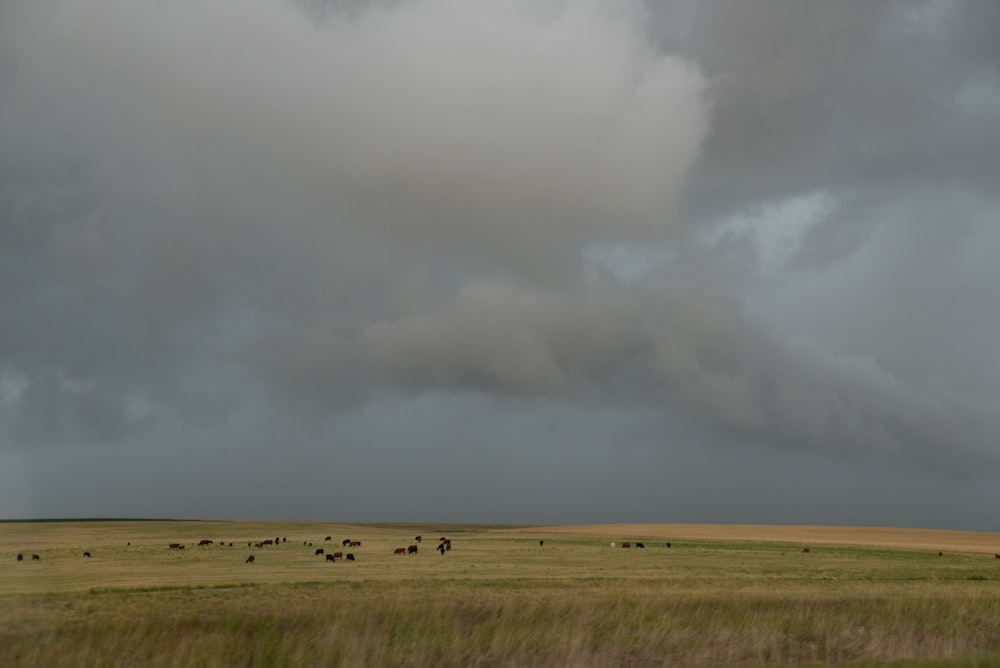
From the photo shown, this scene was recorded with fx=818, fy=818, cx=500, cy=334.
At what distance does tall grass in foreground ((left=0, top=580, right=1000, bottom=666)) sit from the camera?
23609mm

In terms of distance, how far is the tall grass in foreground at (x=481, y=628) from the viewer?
23.6m

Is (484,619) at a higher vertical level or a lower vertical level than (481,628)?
higher

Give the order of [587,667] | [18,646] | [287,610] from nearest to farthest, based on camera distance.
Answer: [18,646] → [587,667] → [287,610]

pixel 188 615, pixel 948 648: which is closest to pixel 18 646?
pixel 188 615

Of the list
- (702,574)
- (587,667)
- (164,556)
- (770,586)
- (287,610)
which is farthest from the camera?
(164,556)

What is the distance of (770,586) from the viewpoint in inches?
1513

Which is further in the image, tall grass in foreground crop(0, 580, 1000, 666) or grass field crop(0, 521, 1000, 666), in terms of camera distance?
grass field crop(0, 521, 1000, 666)

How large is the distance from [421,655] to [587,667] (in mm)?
4985

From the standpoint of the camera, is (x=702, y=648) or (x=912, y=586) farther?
(x=912, y=586)

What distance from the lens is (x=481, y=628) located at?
27.0m

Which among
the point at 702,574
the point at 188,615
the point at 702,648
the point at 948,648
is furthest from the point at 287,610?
the point at 702,574

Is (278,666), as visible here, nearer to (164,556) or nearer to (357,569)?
(357,569)

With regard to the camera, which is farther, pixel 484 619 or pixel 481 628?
pixel 484 619

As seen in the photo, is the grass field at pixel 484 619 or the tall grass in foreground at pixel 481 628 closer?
the tall grass in foreground at pixel 481 628
